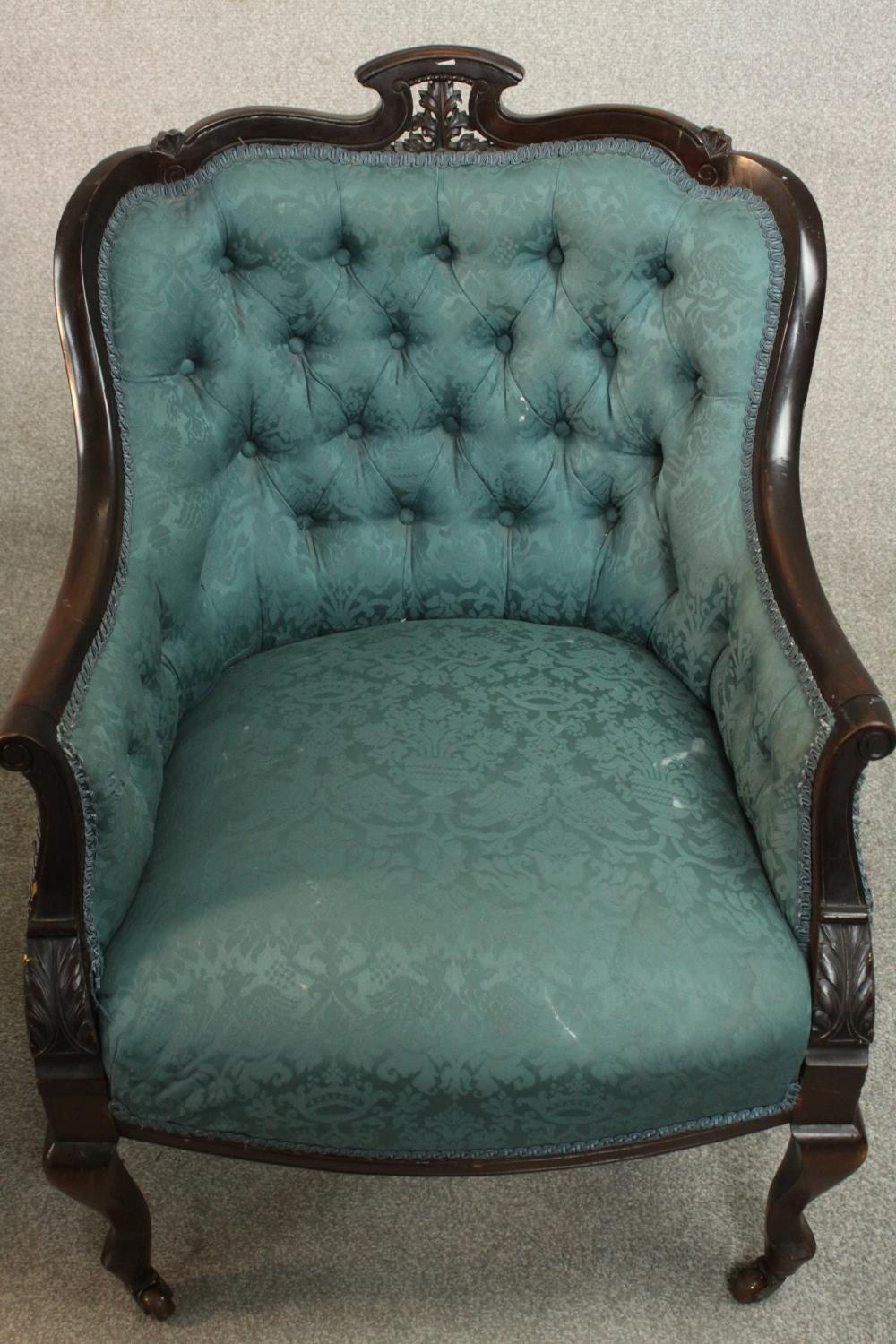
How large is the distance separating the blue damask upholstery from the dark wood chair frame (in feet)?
0.06

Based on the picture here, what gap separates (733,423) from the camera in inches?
41.0

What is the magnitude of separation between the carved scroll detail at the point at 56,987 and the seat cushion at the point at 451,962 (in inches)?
0.8

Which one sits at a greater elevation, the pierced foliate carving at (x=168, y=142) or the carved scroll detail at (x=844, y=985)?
the pierced foliate carving at (x=168, y=142)

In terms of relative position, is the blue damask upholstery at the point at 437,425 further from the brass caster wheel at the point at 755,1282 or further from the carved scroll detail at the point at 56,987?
the brass caster wheel at the point at 755,1282

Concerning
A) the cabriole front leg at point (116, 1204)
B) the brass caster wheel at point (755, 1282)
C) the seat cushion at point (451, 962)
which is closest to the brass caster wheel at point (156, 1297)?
the cabriole front leg at point (116, 1204)

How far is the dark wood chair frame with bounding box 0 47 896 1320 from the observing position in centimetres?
83

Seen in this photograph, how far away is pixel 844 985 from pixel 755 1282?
0.34 meters

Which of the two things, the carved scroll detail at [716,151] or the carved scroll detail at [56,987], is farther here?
the carved scroll detail at [716,151]

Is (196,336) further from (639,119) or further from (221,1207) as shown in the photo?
(221,1207)

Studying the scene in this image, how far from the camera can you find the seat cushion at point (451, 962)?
82 centimetres

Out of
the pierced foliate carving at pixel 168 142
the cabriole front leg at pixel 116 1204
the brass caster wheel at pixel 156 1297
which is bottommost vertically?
the brass caster wheel at pixel 156 1297

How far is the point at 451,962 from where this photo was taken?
839 millimetres

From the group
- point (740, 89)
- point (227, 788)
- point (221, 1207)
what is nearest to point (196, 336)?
point (227, 788)

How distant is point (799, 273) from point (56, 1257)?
1037 mm
